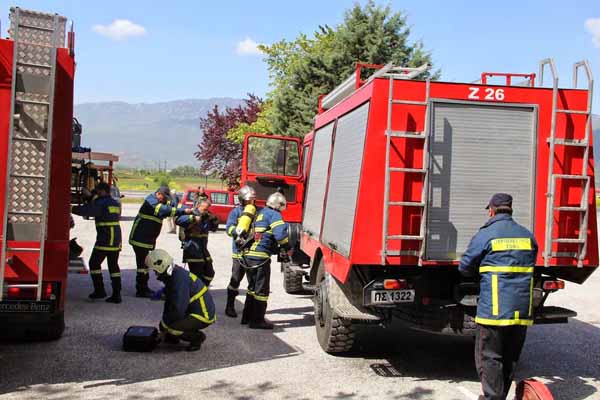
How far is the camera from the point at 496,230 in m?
4.70

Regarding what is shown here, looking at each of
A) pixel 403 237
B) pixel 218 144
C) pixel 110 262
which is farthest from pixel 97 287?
pixel 218 144

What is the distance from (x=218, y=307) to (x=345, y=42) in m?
12.5

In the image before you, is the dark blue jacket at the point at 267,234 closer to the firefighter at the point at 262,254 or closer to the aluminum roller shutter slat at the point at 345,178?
the firefighter at the point at 262,254

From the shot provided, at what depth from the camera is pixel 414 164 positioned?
5336mm

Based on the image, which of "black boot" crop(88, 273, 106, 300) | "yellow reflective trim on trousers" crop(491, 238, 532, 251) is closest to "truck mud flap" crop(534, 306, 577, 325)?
"yellow reflective trim on trousers" crop(491, 238, 532, 251)

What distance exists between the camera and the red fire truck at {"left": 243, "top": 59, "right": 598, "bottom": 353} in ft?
17.3

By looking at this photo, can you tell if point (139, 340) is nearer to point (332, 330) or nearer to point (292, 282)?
point (332, 330)

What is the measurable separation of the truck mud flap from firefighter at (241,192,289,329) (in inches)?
120

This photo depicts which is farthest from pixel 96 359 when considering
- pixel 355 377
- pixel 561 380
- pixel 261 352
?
pixel 561 380

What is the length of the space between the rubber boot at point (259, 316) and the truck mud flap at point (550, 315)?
3.20 m

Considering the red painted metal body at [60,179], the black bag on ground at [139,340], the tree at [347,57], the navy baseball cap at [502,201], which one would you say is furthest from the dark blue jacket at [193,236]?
the tree at [347,57]

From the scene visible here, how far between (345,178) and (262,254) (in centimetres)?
194

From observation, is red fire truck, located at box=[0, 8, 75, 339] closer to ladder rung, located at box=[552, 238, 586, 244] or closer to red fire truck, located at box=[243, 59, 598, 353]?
red fire truck, located at box=[243, 59, 598, 353]

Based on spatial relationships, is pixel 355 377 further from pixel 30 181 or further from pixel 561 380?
pixel 30 181
